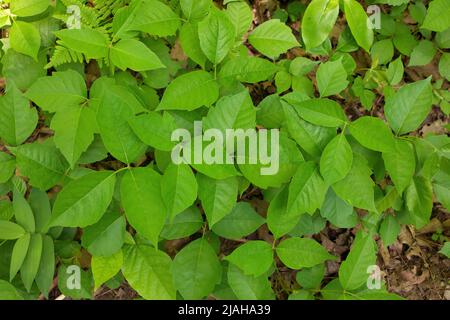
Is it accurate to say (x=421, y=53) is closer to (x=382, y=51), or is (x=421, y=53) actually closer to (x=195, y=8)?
(x=382, y=51)

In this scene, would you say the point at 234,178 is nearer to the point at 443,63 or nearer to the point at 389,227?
the point at 389,227

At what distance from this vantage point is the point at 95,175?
1455 millimetres

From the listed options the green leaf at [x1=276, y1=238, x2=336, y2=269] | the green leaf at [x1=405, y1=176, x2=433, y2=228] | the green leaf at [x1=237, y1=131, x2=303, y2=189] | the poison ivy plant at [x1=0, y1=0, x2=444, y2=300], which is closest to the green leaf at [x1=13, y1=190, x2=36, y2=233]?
the poison ivy plant at [x1=0, y1=0, x2=444, y2=300]

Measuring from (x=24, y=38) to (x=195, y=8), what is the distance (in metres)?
0.76

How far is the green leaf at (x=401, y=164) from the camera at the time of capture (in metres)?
1.54

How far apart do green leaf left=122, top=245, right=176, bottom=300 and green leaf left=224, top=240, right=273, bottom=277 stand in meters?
0.27

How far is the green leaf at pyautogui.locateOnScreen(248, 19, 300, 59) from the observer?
1850mm

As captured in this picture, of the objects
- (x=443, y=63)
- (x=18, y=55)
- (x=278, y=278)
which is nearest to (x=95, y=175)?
(x=18, y=55)

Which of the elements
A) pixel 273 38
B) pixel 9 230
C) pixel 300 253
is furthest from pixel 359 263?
pixel 9 230

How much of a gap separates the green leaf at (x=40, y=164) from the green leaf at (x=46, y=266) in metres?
0.23

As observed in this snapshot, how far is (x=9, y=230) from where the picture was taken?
1581 millimetres

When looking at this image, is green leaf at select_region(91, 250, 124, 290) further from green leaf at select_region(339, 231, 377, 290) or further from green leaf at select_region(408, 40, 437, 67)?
green leaf at select_region(408, 40, 437, 67)

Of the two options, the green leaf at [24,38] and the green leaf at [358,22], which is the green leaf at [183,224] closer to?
the green leaf at [24,38]

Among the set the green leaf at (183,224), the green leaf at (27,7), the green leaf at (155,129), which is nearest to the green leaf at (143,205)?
the green leaf at (155,129)
